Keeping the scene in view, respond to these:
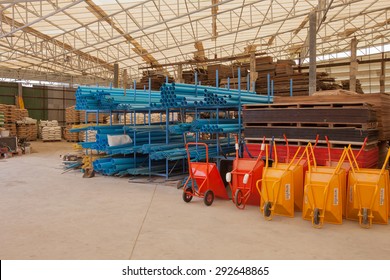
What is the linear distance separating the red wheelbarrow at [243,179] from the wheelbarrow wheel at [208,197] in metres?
0.43

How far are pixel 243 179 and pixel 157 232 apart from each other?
70.5 inches

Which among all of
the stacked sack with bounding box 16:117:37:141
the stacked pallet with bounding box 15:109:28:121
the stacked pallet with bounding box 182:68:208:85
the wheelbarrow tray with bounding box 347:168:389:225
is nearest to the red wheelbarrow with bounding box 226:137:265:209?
the wheelbarrow tray with bounding box 347:168:389:225

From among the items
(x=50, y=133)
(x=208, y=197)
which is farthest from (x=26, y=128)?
(x=208, y=197)

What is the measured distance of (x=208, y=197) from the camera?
648 centimetres

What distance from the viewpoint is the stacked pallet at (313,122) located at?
21.0ft

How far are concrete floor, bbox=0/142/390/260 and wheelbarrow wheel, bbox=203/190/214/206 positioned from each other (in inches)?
4.2

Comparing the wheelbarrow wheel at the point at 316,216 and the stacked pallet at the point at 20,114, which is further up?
the stacked pallet at the point at 20,114

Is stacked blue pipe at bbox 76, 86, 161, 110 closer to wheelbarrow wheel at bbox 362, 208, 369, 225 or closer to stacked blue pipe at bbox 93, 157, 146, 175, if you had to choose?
stacked blue pipe at bbox 93, 157, 146, 175

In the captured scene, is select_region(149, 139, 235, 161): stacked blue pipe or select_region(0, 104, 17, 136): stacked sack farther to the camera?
select_region(0, 104, 17, 136): stacked sack

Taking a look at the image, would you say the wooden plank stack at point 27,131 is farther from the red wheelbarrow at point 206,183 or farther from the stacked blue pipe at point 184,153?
the red wheelbarrow at point 206,183

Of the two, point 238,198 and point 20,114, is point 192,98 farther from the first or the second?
point 20,114

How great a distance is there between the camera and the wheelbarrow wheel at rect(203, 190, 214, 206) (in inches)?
253

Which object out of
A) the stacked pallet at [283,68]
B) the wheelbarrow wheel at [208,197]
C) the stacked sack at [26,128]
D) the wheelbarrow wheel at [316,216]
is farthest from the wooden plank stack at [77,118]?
the wheelbarrow wheel at [316,216]

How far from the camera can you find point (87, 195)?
291 inches
